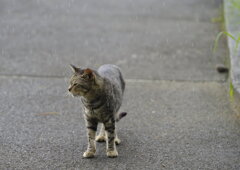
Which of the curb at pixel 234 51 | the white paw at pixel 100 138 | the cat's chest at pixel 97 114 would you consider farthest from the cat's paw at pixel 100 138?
the curb at pixel 234 51

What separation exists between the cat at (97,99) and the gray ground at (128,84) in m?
0.17

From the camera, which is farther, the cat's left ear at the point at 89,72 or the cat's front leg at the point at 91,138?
the cat's front leg at the point at 91,138

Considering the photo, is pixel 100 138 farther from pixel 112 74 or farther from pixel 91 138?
pixel 112 74

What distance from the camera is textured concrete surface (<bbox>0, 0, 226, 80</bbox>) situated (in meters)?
7.10

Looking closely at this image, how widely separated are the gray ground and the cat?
171mm

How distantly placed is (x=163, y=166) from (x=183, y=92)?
2153mm

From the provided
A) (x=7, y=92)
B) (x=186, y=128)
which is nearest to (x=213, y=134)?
(x=186, y=128)

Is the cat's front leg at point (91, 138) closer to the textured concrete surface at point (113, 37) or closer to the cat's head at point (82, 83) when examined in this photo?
the cat's head at point (82, 83)

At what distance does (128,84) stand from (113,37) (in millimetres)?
2412

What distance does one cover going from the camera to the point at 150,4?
37.3ft

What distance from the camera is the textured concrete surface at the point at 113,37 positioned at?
710cm

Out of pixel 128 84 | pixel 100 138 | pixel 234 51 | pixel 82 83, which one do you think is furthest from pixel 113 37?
pixel 82 83

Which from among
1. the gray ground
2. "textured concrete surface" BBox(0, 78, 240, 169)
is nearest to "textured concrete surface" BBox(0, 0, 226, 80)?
the gray ground

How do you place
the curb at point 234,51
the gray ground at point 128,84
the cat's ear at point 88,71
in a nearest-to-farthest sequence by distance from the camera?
the cat's ear at point 88,71 → the gray ground at point 128,84 → the curb at point 234,51
